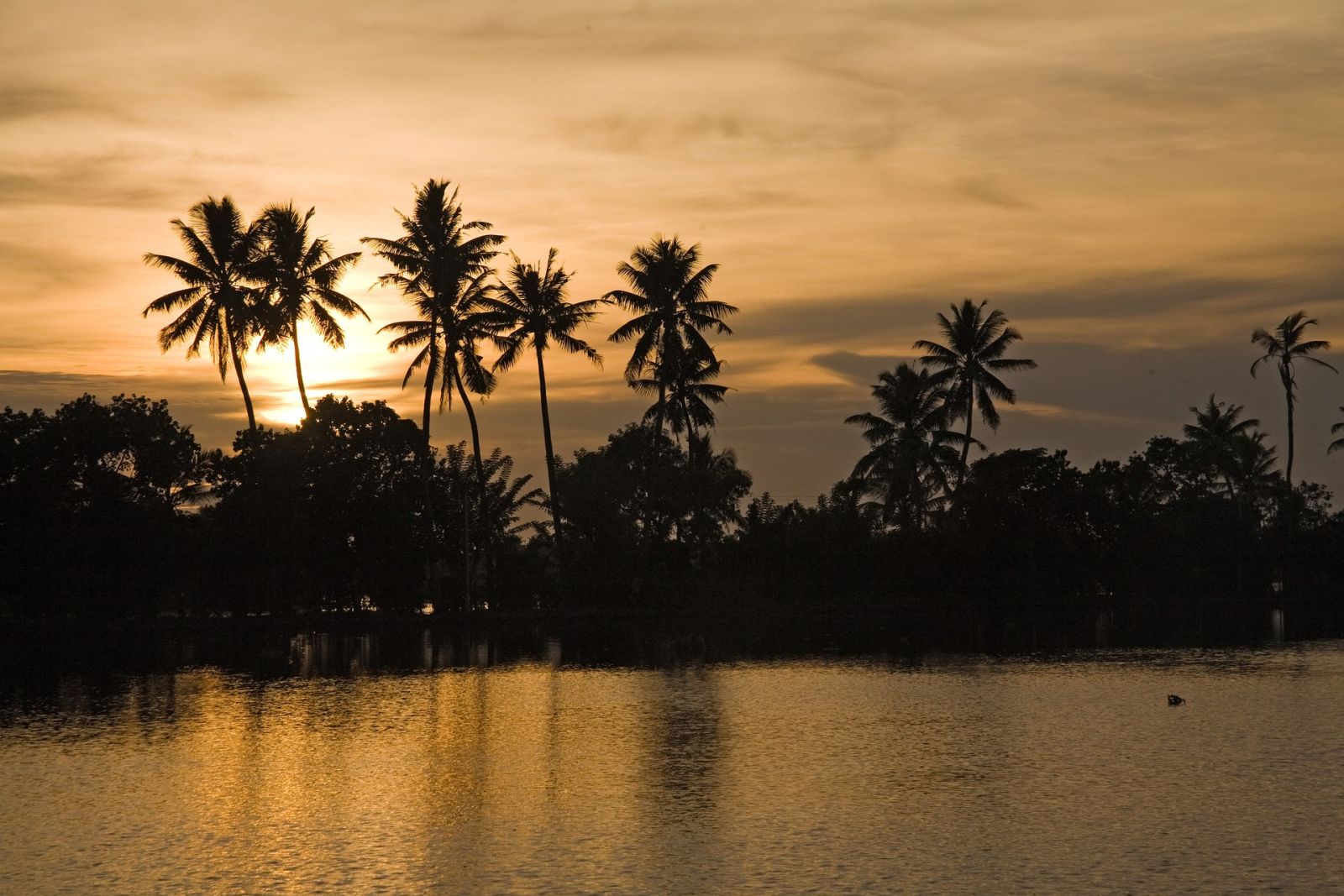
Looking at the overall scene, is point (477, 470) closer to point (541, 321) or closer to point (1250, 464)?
point (541, 321)

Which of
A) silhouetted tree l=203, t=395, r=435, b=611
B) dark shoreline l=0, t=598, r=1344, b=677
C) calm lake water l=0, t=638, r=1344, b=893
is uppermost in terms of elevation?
silhouetted tree l=203, t=395, r=435, b=611

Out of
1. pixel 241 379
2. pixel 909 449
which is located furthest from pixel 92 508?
pixel 909 449

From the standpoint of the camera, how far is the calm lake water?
1831cm

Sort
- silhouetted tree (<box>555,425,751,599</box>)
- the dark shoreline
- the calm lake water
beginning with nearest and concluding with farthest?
the calm lake water, the dark shoreline, silhouetted tree (<box>555,425,751,599</box>)

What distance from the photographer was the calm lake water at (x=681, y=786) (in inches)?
721

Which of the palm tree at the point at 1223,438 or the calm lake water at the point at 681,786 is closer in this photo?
the calm lake water at the point at 681,786

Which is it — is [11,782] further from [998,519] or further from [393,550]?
[998,519]

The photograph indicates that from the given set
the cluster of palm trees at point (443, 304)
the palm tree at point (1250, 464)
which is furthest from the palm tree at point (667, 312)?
the palm tree at point (1250, 464)

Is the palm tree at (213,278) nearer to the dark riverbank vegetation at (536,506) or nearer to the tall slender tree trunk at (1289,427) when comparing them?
the dark riverbank vegetation at (536,506)

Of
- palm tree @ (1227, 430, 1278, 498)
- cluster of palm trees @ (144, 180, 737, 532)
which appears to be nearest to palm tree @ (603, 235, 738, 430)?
cluster of palm trees @ (144, 180, 737, 532)

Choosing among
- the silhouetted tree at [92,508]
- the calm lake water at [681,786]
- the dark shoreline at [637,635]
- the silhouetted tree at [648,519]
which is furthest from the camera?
the silhouetted tree at [648,519]

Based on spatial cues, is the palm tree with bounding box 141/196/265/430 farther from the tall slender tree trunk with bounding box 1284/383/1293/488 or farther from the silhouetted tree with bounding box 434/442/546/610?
the tall slender tree trunk with bounding box 1284/383/1293/488

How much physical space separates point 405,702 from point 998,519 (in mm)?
50395

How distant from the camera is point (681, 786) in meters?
24.4
